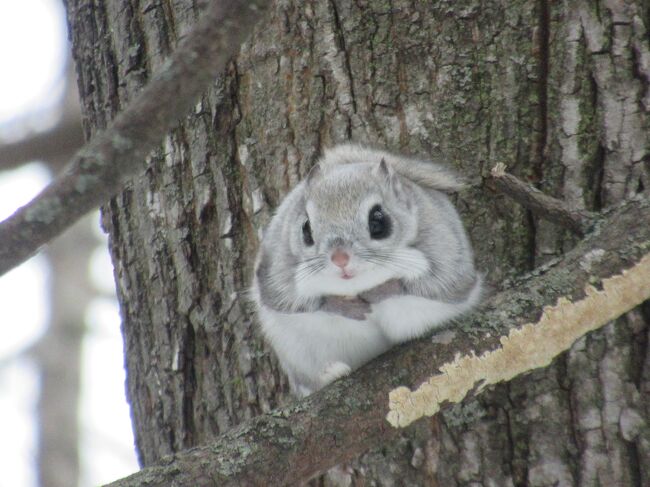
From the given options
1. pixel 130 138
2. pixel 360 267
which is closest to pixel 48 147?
pixel 360 267

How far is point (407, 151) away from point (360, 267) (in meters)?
0.46

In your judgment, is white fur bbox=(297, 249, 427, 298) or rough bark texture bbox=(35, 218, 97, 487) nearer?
white fur bbox=(297, 249, 427, 298)

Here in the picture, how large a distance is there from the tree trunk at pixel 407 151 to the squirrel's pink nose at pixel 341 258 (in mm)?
432

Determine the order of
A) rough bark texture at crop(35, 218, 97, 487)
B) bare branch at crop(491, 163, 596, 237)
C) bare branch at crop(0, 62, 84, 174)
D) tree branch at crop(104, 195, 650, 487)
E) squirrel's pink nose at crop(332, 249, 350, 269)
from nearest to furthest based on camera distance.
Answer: tree branch at crop(104, 195, 650, 487) < squirrel's pink nose at crop(332, 249, 350, 269) < bare branch at crop(491, 163, 596, 237) < bare branch at crop(0, 62, 84, 174) < rough bark texture at crop(35, 218, 97, 487)

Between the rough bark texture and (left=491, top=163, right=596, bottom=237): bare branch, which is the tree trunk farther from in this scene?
the rough bark texture

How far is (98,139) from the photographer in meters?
1.27

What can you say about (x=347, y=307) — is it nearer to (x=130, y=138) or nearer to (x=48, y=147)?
(x=130, y=138)

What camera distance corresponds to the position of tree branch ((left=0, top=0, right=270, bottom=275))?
1.18 m

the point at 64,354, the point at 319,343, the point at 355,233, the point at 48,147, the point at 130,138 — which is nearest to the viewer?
the point at 130,138

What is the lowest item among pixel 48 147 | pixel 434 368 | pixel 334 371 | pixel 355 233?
pixel 434 368

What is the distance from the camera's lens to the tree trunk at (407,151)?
6.43ft

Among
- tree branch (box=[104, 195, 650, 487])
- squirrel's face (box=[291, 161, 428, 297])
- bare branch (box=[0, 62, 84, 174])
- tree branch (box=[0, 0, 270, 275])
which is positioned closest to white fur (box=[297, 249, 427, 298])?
squirrel's face (box=[291, 161, 428, 297])

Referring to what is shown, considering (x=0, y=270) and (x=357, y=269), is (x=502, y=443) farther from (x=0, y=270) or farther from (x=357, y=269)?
(x=0, y=270)

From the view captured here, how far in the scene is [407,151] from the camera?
2.18 metres
